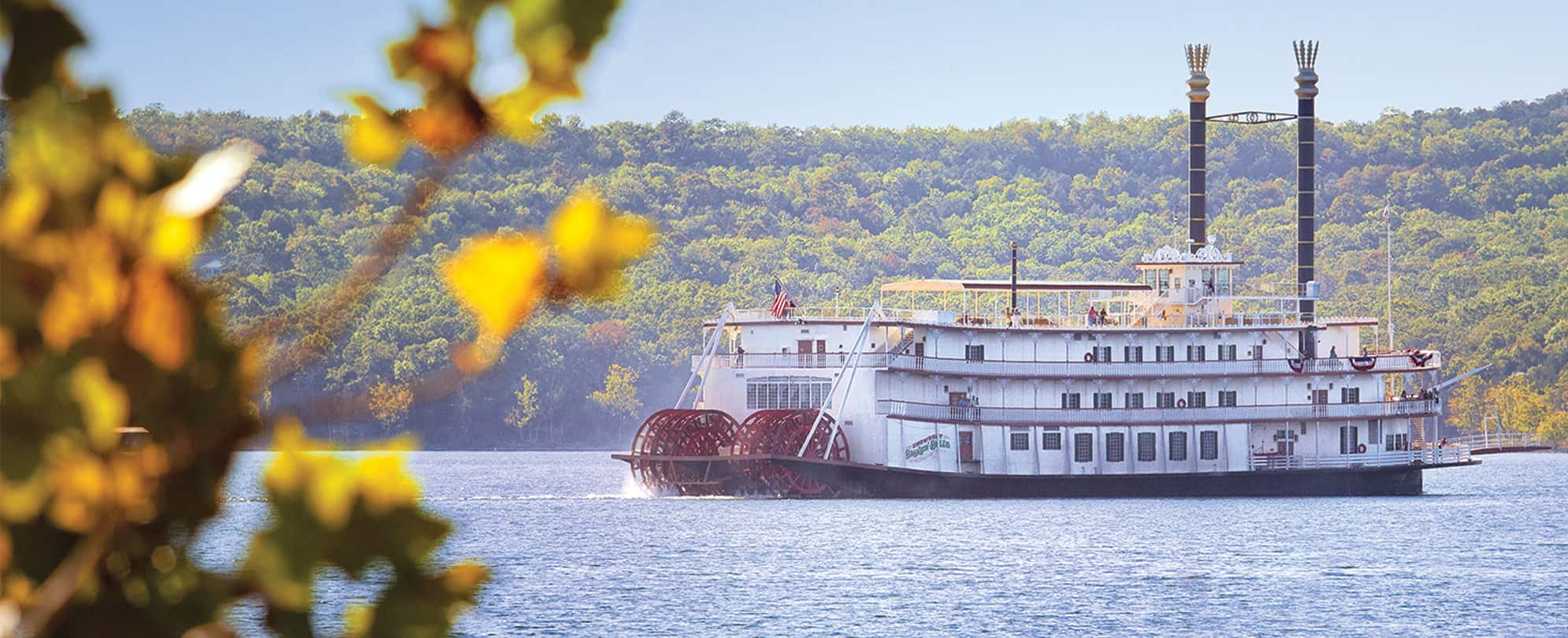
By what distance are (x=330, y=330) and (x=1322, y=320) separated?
54.1 meters

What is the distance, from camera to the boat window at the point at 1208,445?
169 ft

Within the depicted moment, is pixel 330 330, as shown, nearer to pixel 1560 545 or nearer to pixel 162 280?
pixel 162 280

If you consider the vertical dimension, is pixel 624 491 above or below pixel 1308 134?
below

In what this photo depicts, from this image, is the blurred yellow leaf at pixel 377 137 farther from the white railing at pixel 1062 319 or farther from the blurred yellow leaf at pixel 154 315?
the white railing at pixel 1062 319

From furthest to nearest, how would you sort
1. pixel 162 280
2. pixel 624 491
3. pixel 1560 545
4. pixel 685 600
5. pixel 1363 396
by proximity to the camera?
pixel 624 491 < pixel 1363 396 < pixel 1560 545 < pixel 685 600 < pixel 162 280

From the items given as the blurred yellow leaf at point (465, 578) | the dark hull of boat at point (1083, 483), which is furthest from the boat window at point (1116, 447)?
the blurred yellow leaf at point (465, 578)

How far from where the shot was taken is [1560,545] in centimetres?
4441

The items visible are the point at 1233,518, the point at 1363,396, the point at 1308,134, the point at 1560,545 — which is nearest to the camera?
the point at 1560,545

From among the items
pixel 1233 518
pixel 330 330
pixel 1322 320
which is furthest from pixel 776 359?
pixel 330 330

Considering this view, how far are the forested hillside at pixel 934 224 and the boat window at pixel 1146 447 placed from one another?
27.9 meters

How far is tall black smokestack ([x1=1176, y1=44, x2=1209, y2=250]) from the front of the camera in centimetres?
5750

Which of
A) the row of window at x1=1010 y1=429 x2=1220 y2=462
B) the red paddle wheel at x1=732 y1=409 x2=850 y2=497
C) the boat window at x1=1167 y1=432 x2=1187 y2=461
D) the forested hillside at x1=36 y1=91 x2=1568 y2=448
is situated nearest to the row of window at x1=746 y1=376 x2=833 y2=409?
the red paddle wheel at x1=732 y1=409 x2=850 y2=497

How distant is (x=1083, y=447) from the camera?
168 ft

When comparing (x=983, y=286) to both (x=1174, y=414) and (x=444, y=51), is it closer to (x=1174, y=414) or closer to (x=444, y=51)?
(x=1174, y=414)
